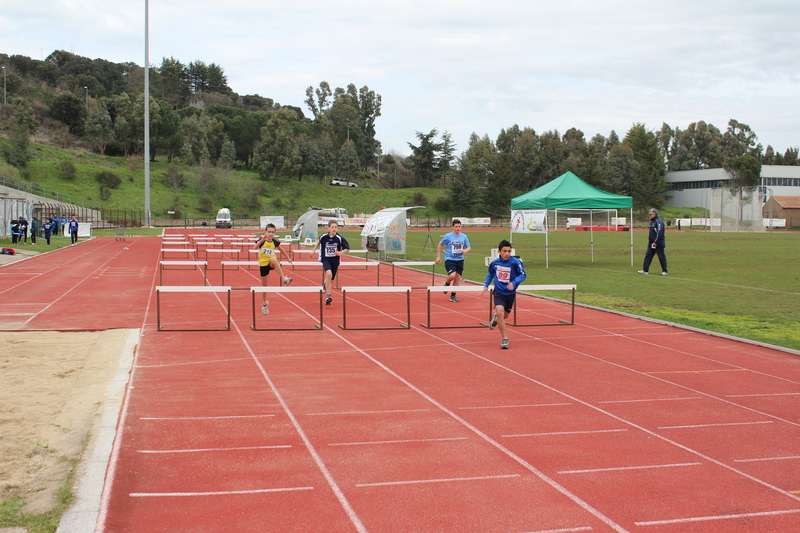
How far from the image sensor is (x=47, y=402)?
266 inches

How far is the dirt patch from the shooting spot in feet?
15.9

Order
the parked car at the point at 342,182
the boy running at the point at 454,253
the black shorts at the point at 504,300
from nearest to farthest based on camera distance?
1. the black shorts at the point at 504,300
2. the boy running at the point at 454,253
3. the parked car at the point at 342,182

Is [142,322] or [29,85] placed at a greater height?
[29,85]

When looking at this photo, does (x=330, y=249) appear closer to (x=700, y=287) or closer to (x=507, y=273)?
(x=507, y=273)

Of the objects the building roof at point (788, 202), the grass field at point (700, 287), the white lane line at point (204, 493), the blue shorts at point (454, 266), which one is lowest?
the white lane line at point (204, 493)

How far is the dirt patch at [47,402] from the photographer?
15.9ft

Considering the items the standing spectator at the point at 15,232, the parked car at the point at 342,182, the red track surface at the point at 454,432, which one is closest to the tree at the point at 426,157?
the parked car at the point at 342,182

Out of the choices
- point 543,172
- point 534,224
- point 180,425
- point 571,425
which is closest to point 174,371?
point 180,425

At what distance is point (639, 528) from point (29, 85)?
113 meters

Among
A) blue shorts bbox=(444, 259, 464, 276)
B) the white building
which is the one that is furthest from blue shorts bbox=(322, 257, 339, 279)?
the white building

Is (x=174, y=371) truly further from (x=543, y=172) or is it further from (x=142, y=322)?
(x=543, y=172)

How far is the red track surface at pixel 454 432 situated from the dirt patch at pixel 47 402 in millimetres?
419

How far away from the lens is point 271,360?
8984 millimetres

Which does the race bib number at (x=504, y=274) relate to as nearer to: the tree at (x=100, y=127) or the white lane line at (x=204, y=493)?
the white lane line at (x=204, y=493)
